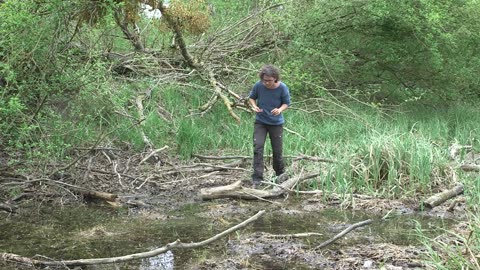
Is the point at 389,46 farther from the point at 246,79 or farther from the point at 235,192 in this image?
the point at 235,192

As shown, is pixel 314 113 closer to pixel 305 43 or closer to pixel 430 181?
pixel 305 43

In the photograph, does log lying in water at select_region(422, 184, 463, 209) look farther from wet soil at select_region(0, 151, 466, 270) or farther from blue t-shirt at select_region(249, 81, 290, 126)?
blue t-shirt at select_region(249, 81, 290, 126)

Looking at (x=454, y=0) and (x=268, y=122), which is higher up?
(x=454, y=0)

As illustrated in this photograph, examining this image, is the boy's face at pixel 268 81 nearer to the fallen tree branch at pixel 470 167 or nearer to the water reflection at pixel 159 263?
the fallen tree branch at pixel 470 167

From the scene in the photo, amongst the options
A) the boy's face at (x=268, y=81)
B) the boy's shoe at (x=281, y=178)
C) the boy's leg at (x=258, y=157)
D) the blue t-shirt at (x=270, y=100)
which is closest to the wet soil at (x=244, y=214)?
the boy's leg at (x=258, y=157)

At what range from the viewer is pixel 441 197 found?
22.0 ft

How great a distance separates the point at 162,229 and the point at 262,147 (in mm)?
2212

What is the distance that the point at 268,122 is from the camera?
25.4 ft

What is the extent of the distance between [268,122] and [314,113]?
387cm

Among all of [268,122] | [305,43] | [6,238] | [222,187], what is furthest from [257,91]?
[305,43]

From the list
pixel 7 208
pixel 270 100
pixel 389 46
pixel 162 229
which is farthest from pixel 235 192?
pixel 389 46

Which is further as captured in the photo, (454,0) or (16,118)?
(454,0)

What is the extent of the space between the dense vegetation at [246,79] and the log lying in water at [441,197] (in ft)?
0.55

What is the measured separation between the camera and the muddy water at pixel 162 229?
5.16 meters
